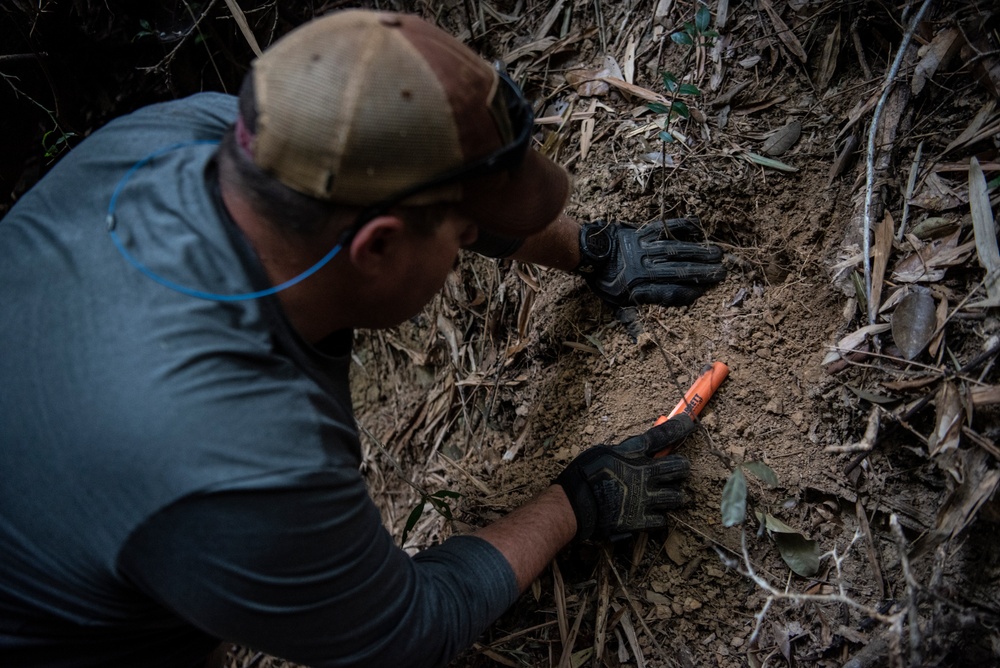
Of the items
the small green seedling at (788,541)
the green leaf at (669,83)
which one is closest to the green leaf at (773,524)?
the small green seedling at (788,541)

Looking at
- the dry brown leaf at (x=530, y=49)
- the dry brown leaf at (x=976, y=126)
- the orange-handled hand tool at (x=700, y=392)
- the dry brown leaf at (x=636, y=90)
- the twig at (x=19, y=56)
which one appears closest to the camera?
the dry brown leaf at (x=976, y=126)

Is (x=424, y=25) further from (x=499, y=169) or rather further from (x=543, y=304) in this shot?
(x=543, y=304)

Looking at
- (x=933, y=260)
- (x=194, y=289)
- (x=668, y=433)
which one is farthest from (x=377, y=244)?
(x=933, y=260)

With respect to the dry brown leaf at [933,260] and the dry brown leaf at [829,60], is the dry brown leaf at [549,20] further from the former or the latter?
the dry brown leaf at [933,260]

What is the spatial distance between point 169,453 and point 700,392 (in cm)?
144

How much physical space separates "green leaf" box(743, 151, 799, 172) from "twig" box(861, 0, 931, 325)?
0.75 ft

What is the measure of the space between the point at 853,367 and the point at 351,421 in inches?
52.4

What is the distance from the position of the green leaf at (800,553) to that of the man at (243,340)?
0.89m

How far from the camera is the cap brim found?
136cm

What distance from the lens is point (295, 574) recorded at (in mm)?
1210

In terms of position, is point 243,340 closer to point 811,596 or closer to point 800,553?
point 811,596

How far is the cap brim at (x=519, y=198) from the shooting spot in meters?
1.36

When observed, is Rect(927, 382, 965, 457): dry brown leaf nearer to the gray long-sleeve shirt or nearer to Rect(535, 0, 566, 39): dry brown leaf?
the gray long-sleeve shirt

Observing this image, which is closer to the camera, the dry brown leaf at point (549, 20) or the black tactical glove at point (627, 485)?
the black tactical glove at point (627, 485)
